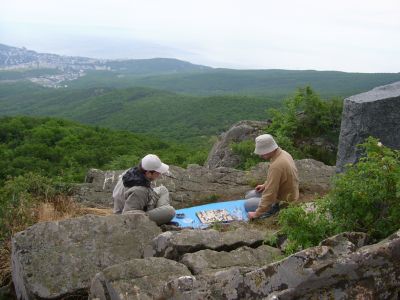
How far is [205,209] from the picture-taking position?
28.6ft

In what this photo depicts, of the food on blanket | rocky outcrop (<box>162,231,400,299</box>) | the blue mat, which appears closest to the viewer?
rocky outcrop (<box>162,231,400,299</box>)

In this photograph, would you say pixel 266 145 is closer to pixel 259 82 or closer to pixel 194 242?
pixel 194 242

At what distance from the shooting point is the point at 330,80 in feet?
391

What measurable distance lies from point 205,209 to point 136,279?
4398 millimetres

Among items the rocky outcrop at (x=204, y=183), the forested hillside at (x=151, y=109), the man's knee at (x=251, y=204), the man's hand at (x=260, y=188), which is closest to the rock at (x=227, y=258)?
the man's knee at (x=251, y=204)

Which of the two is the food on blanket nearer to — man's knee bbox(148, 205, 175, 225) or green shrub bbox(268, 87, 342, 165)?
man's knee bbox(148, 205, 175, 225)

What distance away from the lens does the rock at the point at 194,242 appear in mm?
5203

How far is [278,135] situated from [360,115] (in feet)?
15.3

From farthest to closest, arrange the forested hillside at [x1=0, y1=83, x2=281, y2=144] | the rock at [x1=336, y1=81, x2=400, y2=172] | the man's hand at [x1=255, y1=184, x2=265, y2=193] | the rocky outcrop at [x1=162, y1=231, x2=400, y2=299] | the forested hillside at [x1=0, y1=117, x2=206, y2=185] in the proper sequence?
the forested hillside at [x1=0, y1=83, x2=281, y2=144] → the forested hillside at [x1=0, y1=117, x2=206, y2=185] → the rock at [x1=336, y1=81, x2=400, y2=172] → the man's hand at [x1=255, y1=184, x2=265, y2=193] → the rocky outcrop at [x1=162, y1=231, x2=400, y2=299]

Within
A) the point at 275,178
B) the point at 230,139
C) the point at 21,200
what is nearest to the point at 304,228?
the point at 275,178

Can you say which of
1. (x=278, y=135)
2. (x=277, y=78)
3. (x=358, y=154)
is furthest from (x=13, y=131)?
(x=277, y=78)

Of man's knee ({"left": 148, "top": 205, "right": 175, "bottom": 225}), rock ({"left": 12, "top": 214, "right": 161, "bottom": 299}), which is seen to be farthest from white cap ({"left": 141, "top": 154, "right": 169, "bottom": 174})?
rock ({"left": 12, "top": 214, "right": 161, "bottom": 299})

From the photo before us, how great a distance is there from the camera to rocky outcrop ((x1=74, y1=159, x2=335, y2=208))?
977 cm

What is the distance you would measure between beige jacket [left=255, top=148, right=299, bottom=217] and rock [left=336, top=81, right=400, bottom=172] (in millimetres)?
1765
